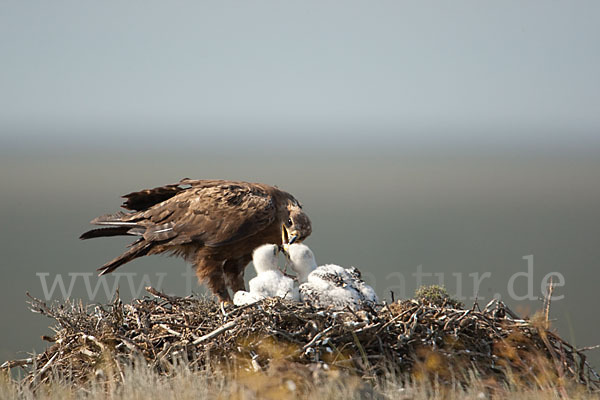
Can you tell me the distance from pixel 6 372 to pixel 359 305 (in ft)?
10.4

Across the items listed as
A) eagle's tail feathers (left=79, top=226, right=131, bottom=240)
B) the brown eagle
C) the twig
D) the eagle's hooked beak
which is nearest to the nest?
the twig

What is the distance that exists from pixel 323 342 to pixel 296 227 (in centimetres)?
150

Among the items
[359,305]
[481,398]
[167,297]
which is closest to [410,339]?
[359,305]

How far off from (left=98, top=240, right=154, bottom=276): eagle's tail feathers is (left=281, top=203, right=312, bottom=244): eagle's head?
156 cm

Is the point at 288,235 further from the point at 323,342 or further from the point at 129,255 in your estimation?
the point at 129,255

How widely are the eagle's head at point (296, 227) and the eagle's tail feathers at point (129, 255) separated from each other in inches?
61.6

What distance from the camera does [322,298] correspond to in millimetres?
6645

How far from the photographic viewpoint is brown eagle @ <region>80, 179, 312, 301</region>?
8.00m

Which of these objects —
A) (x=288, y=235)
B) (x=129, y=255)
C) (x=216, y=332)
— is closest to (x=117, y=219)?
(x=129, y=255)

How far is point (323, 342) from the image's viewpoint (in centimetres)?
625

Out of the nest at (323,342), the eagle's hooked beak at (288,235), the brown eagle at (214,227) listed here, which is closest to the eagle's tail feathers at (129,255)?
the brown eagle at (214,227)

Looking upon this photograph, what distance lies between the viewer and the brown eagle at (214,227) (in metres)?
8.00

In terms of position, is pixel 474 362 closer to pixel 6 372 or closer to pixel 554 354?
pixel 554 354

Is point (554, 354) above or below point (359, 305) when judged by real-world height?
below
